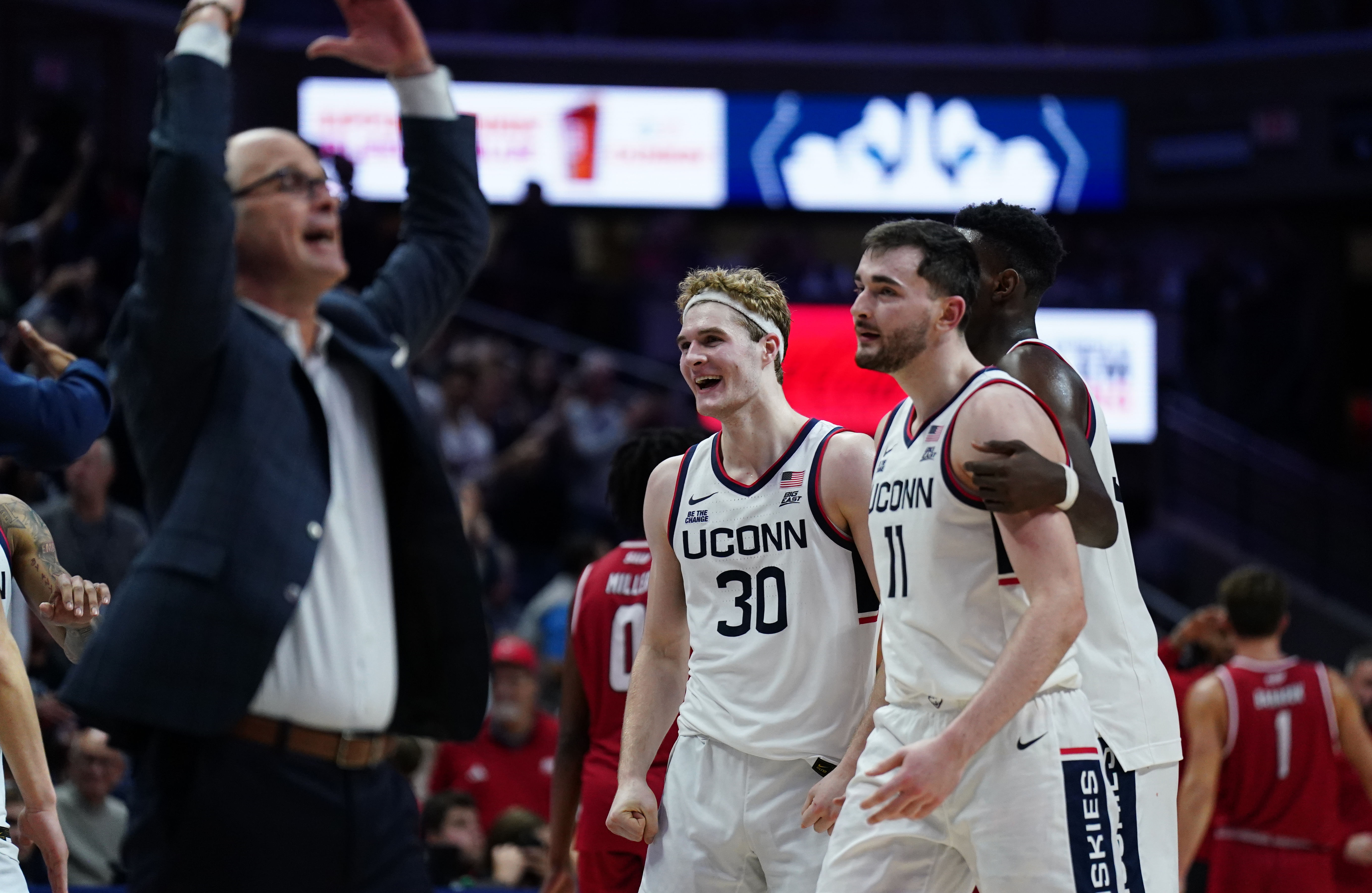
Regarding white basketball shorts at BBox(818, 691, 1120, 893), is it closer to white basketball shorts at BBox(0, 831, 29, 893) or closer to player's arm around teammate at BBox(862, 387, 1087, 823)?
player's arm around teammate at BBox(862, 387, 1087, 823)

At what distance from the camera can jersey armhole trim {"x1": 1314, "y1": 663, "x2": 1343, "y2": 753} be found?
7559 mm

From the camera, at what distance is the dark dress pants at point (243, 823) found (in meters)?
2.91

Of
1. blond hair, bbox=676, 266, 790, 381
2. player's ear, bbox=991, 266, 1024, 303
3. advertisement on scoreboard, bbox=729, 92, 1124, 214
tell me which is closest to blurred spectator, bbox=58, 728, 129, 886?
blond hair, bbox=676, 266, 790, 381

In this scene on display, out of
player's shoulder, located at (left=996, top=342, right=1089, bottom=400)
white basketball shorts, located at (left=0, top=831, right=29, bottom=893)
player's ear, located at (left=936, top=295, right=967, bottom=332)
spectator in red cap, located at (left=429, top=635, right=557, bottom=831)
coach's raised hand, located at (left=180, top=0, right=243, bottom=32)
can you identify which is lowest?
spectator in red cap, located at (left=429, top=635, right=557, bottom=831)

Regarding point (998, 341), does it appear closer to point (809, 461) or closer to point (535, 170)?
point (809, 461)

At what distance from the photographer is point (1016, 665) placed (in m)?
3.70

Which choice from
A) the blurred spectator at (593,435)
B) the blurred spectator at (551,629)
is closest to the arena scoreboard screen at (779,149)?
the blurred spectator at (593,435)

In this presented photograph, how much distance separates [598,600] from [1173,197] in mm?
15964

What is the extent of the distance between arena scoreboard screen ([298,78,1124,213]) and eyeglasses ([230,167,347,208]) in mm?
15781

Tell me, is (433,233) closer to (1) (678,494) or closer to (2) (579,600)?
(1) (678,494)

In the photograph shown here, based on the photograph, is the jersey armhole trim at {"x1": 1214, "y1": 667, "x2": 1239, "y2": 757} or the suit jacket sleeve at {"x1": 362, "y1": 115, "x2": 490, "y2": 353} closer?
the suit jacket sleeve at {"x1": 362, "y1": 115, "x2": 490, "y2": 353}

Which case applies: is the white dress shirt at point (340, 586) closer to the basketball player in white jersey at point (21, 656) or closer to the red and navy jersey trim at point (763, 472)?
the basketball player in white jersey at point (21, 656)

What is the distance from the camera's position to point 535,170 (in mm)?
18969

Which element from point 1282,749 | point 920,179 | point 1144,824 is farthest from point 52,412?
point 920,179
